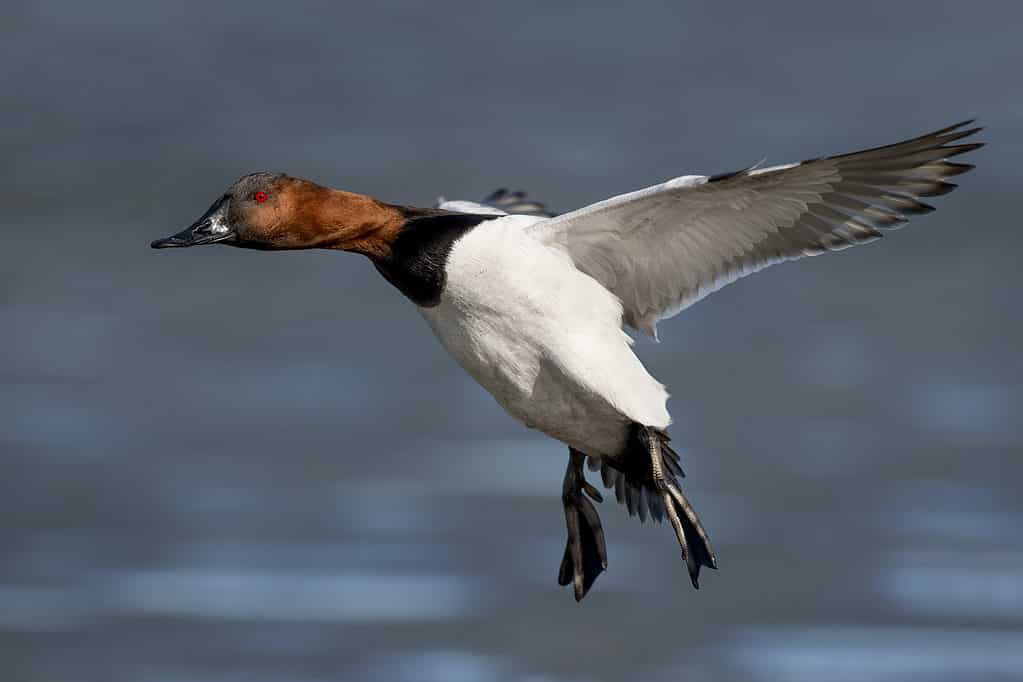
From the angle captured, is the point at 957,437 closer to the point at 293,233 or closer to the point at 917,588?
the point at 917,588

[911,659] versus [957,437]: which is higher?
[957,437]

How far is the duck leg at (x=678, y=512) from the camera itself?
7.57 meters

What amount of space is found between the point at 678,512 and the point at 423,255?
1.28m

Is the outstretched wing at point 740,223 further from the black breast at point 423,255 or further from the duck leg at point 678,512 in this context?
the duck leg at point 678,512

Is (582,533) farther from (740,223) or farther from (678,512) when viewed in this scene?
(740,223)

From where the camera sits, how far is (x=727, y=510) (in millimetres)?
12172

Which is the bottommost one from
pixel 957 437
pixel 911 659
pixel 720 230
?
pixel 911 659

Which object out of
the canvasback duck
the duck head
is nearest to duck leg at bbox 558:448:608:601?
the canvasback duck

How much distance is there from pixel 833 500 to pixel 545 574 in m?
1.91

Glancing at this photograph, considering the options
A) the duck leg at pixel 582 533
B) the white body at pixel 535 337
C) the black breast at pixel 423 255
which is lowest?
the duck leg at pixel 582 533

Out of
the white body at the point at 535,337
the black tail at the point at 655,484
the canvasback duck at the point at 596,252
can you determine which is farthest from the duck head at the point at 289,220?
the black tail at the point at 655,484

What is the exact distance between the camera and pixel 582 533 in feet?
27.3

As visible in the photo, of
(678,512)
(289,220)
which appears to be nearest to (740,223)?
(678,512)

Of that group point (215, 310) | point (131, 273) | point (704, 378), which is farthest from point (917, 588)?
point (131, 273)
